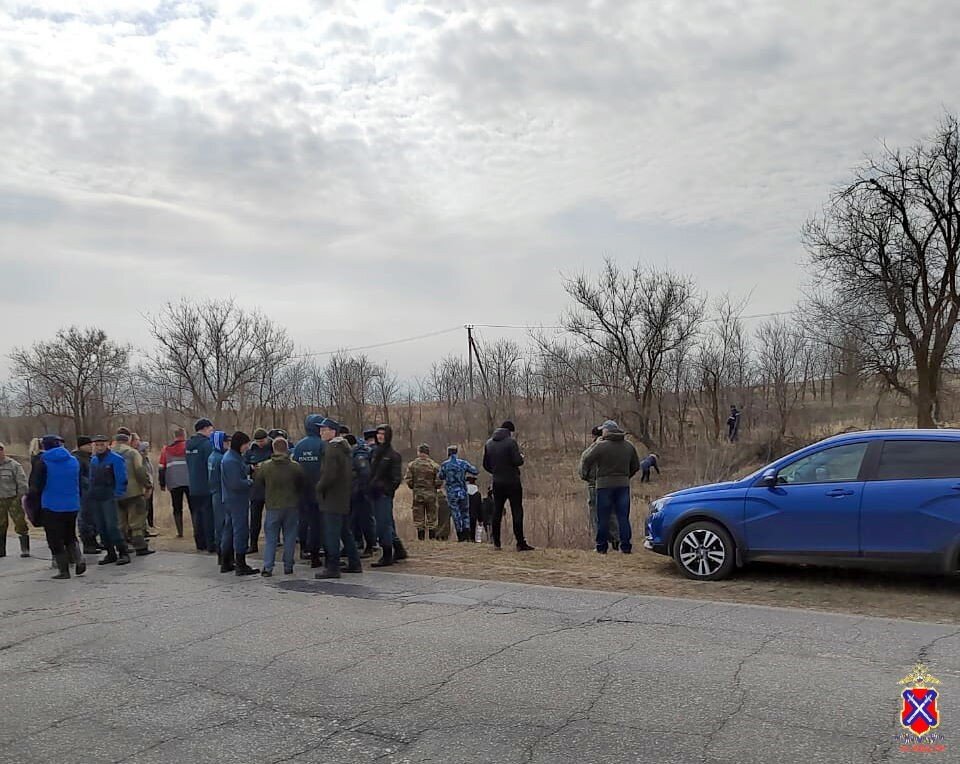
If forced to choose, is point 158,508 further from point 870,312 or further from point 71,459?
point 870,312

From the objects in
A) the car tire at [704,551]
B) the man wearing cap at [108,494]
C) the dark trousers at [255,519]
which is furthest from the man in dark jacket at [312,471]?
the car tire at [704,551]

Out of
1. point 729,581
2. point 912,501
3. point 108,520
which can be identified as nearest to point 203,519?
point 108,520

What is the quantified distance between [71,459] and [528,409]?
38793 mm

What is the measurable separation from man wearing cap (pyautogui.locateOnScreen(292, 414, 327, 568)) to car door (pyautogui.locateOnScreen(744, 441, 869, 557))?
5.16 m

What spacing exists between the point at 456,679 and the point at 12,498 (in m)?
9.91

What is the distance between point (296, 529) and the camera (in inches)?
405

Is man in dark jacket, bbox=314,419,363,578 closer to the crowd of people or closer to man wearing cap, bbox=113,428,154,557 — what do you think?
the crowd of people

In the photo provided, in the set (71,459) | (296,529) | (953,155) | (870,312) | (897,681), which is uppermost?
(953,155)

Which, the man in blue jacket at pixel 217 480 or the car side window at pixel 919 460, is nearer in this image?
the car side window at pixel 919 460

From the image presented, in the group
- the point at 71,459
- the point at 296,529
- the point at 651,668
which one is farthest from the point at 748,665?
the point at 71,459

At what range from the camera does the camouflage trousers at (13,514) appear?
12.8m

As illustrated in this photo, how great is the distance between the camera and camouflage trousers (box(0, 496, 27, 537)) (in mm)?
12814

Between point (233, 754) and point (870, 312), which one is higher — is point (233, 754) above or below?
below

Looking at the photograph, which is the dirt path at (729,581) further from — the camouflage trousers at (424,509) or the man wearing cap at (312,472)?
the camouflage trousers at (424,509)
